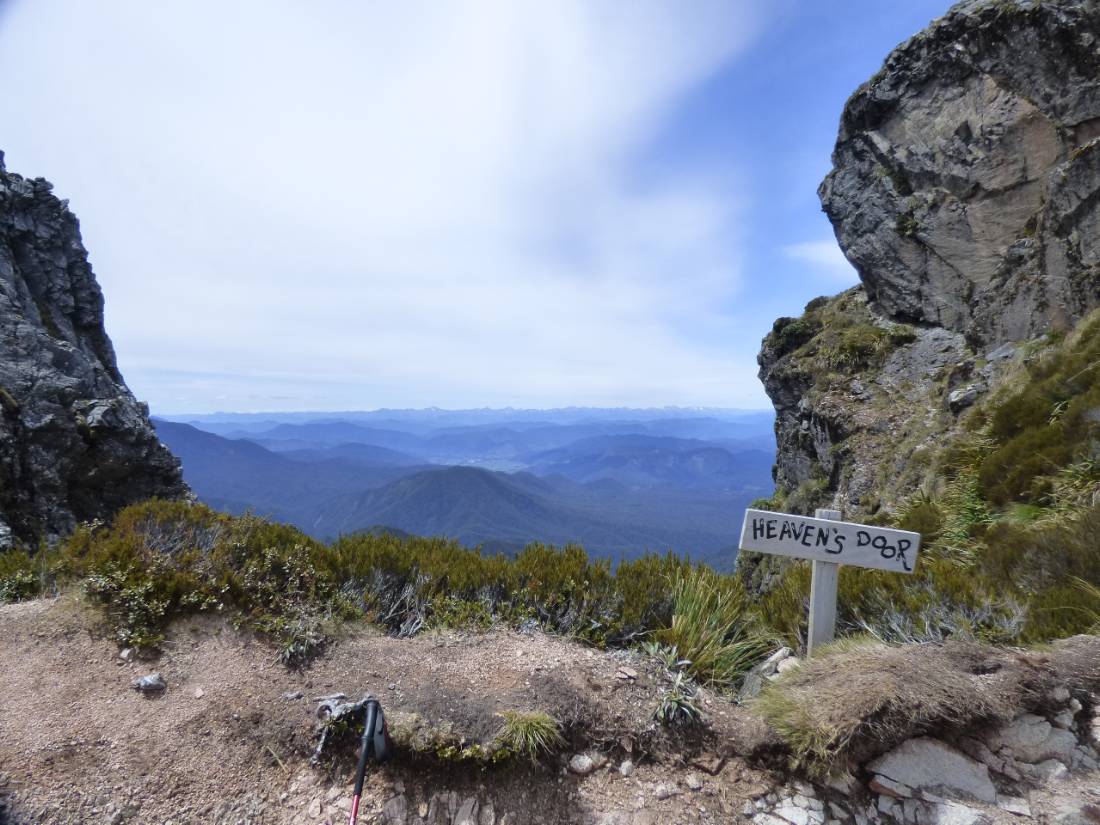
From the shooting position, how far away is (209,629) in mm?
4754

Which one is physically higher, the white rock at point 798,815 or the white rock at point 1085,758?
the white rock at point 1085,758

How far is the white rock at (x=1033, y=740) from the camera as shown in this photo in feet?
10.8

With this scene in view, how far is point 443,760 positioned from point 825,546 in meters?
3.53

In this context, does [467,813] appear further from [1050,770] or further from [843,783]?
[1050,770]

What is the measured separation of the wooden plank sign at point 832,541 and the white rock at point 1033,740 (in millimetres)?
1157

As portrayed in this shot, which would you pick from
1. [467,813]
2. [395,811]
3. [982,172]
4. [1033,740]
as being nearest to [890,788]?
[1033,740]

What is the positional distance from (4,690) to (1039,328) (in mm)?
23372

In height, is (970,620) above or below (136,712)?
above

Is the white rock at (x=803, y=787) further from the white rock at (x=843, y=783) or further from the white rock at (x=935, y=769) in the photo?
the white rock at (x=935, y=769)

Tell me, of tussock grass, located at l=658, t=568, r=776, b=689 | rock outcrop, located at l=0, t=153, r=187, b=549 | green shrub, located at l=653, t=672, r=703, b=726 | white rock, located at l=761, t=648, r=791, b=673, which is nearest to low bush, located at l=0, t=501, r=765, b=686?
tussock grass, located at l=658, t=568, r=776, b=689

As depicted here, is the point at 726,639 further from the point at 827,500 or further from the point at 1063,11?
the point at 1063,11

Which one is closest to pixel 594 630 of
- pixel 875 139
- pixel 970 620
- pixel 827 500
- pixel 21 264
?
pixel 970 620

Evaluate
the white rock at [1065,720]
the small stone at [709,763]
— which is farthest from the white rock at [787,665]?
the white rock at [1065,720]

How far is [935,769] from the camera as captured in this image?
3324mm
